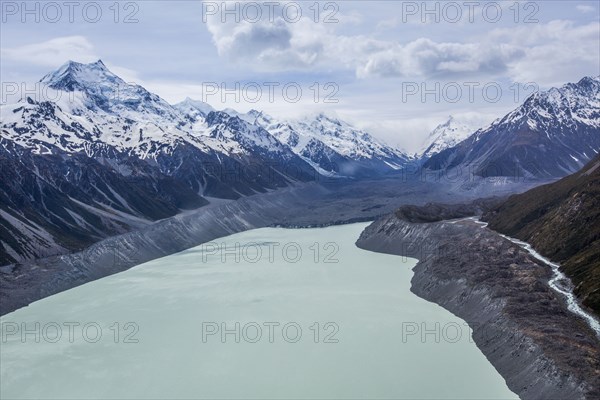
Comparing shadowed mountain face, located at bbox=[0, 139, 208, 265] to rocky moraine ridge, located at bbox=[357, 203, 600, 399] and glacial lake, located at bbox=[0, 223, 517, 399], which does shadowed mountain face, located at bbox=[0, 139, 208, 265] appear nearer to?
glacial lake, located at bbox=[0, 223, 517, 399]

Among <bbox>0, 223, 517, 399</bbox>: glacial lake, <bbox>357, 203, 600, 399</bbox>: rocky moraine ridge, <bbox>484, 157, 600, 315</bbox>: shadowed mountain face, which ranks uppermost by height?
<bbox>484, 157, 600, 315</bbox>: shadowed mountain face

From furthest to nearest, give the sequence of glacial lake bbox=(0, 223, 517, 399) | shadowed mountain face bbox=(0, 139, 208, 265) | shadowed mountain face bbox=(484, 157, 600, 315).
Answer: shadowed mountain face bbox=(0, 139, 208, 265) < shadowed mountain face bbox=(484, 157, 600, 315) < glacial lake bbox=(0, 223, 517, 399)

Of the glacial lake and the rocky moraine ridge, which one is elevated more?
the rocky moraine ridge

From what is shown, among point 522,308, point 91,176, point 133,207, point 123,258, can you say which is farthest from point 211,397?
point 91,176

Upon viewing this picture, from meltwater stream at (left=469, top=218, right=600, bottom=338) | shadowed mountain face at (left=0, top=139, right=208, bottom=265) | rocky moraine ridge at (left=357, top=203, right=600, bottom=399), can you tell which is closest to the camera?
rocky moraine ridge at (left=357, top=203, right=600, bottom=399)

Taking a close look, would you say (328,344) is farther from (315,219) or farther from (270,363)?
(315,219)

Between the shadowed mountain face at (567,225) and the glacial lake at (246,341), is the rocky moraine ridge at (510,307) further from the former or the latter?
the shadowed mountain face at (567,225)

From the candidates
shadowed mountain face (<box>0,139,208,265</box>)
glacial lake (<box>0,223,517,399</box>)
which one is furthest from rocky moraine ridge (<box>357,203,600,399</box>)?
shadowed mountain face (<box>0,139,208,265</box>)


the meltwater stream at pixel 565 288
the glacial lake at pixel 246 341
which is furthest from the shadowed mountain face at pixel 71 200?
the meltwater stream at pixel 565 288
